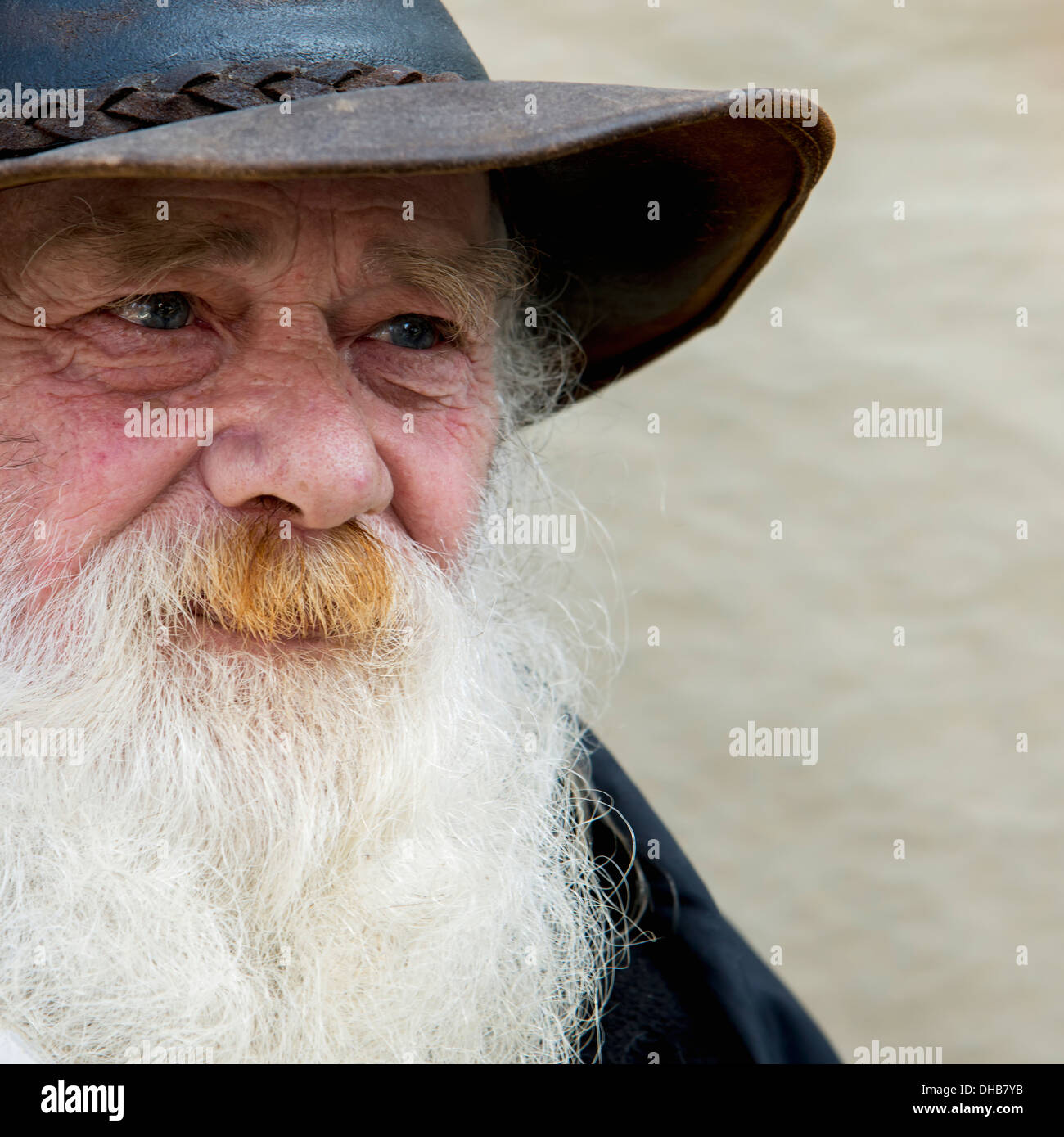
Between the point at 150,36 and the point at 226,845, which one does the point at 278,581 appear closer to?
the point at 226,845

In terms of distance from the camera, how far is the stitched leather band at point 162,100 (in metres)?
1.25

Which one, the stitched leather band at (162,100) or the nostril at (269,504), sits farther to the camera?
the nostril at (269,504)

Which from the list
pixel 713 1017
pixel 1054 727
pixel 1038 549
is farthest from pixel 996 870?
pixel 713 1017

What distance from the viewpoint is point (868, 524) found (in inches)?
120

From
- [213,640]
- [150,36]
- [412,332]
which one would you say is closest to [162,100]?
[150,36]

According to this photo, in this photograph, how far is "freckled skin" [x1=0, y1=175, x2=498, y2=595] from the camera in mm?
1376

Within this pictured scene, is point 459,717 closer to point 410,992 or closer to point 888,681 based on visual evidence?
point 410,992

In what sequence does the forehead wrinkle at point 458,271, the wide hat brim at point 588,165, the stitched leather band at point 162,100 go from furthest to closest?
the forehead wrinkle at point 458,271 < the stitched leather band at point 162,100 < the wide hat brim at point 588,165

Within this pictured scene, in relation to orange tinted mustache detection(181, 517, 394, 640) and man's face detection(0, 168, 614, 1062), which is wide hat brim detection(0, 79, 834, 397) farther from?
orange tinted mustache detection(181, 517, 394, 640)

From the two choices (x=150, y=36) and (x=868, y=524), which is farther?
(x=868, y=524)

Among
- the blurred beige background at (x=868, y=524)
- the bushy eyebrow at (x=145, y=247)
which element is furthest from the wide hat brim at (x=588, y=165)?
the blurred beige background at (x=868, y=524)

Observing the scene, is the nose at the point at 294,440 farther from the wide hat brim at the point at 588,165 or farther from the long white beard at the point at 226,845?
the wide hat brim at the point at 588,165

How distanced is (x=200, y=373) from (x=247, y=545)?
0.82 feet

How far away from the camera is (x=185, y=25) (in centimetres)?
137
